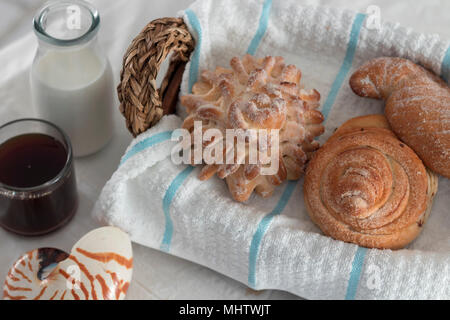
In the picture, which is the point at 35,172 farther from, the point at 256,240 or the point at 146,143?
the point at 256,240

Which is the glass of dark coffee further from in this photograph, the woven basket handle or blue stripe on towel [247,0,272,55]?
blue stripe on towel [247,0,272,55]

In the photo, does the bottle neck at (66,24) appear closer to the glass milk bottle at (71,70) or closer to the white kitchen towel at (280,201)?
the glass milk bottle at (71,70)

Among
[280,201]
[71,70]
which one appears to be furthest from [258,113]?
[71,70]

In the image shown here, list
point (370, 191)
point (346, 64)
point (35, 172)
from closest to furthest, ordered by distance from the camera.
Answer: point (370, 191) → point (35, 172) → point (346, 64)

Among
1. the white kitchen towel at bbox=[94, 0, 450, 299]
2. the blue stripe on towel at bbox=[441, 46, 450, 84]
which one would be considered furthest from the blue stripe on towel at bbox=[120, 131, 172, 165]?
the blue stripe on towel at bbox=[441, 46, 450, 84]

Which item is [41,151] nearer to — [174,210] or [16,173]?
[16,173]

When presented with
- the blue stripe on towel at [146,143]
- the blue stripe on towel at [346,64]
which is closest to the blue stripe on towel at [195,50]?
the blue stripe on towel at [146,143]

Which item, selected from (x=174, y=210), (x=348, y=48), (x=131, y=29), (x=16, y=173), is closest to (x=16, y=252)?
(x=16, y=173)
